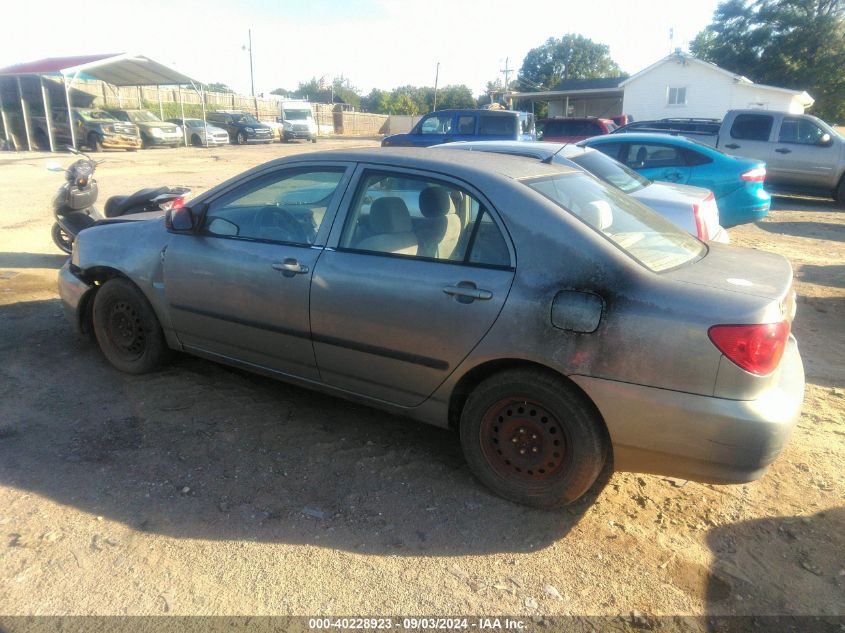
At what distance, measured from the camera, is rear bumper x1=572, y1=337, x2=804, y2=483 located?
103 inches

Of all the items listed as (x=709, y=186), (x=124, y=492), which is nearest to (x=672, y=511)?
(x=124, y=492)

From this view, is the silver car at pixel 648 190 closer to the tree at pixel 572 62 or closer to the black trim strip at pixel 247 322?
the black trim strip at pixel 247 322

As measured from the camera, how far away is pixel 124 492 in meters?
3.15

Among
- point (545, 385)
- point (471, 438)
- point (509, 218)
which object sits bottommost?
point (471, 438)

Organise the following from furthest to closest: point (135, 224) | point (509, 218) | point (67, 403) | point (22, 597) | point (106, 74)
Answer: point (106, 74)
point (135, 224)
point (67, 403)
point (509, 218)
point (22, 597)

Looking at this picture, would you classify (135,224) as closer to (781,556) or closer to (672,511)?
(672,511)

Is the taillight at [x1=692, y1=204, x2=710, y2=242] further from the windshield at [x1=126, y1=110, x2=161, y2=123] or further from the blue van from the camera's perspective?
the windshield at [x1=126, y1=110, x2=161, y2=123]

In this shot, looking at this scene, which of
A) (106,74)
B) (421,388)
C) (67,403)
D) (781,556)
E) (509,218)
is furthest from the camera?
(106,74)

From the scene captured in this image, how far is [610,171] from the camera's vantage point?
7055 mm

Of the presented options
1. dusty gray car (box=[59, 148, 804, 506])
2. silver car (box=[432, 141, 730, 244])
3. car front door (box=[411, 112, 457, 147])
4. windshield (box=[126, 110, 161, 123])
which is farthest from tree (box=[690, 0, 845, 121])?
dusty gray car (box=[59, 148, 804, 506])

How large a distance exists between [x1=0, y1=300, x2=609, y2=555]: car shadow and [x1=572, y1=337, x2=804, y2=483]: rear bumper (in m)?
0.52

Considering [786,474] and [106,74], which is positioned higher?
[106,74]

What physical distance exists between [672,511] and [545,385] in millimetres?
951

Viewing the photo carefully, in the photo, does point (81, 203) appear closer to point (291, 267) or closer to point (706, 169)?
point (291, 267)
